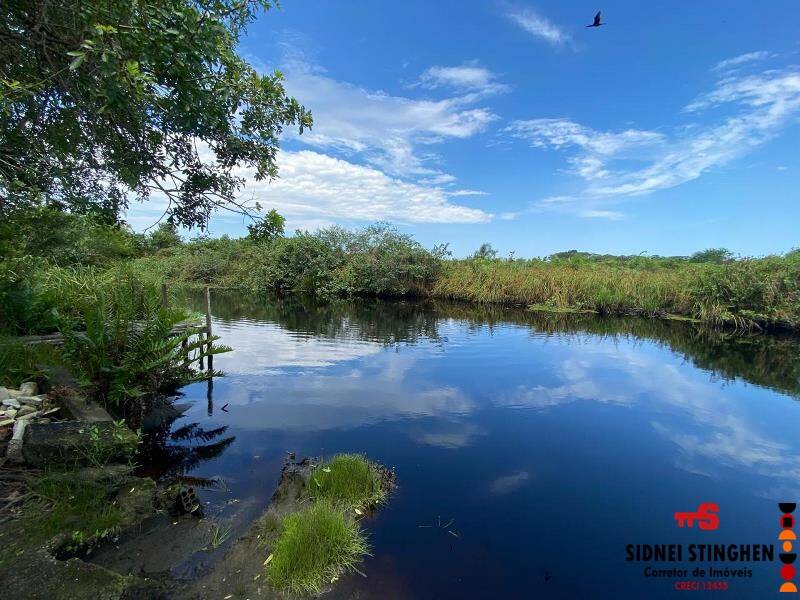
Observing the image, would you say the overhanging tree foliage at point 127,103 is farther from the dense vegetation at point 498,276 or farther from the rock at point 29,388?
the dense vegetation at point 498,276

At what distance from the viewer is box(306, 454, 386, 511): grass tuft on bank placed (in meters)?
5.82

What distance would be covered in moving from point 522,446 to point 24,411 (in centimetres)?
773

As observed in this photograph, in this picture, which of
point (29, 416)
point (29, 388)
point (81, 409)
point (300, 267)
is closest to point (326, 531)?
point (81, 409)

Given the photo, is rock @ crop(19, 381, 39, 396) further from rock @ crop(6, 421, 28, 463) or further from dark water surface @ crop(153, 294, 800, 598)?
dark water surface @ crop(153, 294, 800, 598)

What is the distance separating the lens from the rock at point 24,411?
18.1 feet

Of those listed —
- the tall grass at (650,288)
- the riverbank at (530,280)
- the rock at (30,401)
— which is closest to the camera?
the rock at (30,401)

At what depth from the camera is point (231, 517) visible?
5551mm

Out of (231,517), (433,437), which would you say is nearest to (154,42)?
(231,517)

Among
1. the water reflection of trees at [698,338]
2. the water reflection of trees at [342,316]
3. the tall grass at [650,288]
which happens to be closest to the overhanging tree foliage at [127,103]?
the water reflection of trees at [342,316]

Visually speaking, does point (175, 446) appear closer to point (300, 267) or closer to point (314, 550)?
point (314, 550)

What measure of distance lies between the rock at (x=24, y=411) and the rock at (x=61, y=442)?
0.86 feet

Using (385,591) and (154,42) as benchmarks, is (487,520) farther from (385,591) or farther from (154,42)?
(154,42)

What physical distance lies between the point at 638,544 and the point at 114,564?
19.7ft

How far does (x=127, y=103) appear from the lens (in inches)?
143
